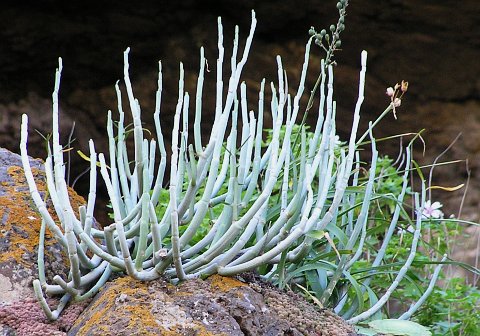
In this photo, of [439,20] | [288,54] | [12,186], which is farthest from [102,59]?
[12,186]

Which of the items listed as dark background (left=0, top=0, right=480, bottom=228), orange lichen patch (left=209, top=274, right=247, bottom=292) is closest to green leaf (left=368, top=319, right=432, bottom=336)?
orange lichen patch (left=209, top=274, right=247, bottom=292)

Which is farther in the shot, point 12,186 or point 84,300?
point 12,186

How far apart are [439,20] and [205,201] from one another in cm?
363

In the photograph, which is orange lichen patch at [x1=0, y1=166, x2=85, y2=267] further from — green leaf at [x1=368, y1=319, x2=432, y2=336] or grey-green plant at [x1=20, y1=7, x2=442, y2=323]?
green leaf at [x1=368, y1=319, x2=432, y2=336]

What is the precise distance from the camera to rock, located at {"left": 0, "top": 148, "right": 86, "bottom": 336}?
1771 mm

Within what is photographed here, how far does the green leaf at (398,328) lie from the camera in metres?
1.90

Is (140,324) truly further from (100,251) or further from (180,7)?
(180,7)

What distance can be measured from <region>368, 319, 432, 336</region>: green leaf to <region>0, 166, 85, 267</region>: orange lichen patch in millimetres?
781

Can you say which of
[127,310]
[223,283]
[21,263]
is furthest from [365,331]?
[21,263]

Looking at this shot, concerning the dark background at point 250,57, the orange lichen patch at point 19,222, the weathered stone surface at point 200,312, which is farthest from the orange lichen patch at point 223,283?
the dark background at point 250,57

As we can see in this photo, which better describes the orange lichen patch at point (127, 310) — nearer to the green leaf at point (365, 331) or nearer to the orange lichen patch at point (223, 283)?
the orange lichen patch at point (223, 283)

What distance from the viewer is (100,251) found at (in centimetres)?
176

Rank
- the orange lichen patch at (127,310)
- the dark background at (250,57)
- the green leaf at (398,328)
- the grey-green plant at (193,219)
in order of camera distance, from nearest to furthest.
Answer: the orange lichen patch at (127,310)
the grey-green plant at (193,219)
the green leaf at (398,328)
the dark background at (250,57)

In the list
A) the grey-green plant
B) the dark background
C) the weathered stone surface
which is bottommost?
the dark background
